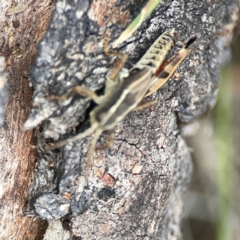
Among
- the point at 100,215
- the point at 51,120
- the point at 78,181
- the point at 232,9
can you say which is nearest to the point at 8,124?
the point at 51,120

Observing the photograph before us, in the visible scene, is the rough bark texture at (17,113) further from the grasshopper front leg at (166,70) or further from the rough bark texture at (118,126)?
the grasshopper front leg at (166,70)

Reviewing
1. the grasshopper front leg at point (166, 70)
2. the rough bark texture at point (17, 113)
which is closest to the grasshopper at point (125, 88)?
the grasshopper front leg at point (166, 70)

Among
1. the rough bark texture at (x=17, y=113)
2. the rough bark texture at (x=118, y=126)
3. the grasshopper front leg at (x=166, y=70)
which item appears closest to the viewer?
the rough bark texture at (x=118, y=126)

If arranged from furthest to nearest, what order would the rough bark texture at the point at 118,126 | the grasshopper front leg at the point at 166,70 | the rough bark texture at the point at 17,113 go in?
1. the grasshopper front leg at the point at 166,70
2. the rough bark texture at the point at 17,113
3. the rough bark texture at the point at 118,126

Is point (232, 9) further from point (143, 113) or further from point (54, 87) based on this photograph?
point (54, 87)

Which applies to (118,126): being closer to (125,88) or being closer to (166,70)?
(125,88)

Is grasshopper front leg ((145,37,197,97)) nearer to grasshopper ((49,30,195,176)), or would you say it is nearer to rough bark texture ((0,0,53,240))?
grasshopper ((49,30,195,176))
